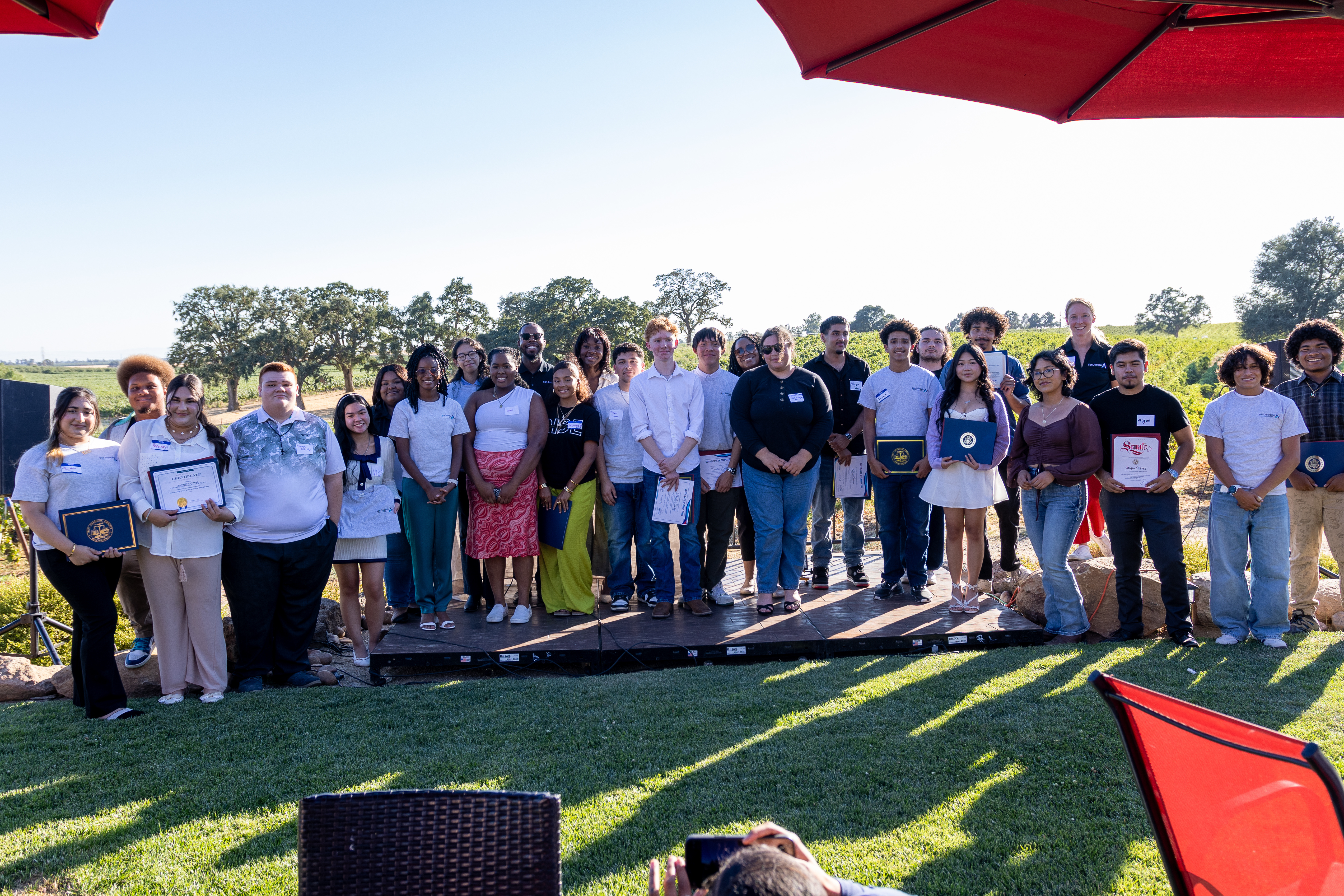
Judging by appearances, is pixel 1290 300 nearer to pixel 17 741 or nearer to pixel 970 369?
pixel 970 369

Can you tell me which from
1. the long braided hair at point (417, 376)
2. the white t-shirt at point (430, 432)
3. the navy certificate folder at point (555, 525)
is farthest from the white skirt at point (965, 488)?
the long braided hair at point (417, 376)

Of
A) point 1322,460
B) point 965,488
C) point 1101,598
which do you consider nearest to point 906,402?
point 965,488

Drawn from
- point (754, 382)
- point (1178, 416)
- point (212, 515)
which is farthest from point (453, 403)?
point (1178, 416)

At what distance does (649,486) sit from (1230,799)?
483 centimetres

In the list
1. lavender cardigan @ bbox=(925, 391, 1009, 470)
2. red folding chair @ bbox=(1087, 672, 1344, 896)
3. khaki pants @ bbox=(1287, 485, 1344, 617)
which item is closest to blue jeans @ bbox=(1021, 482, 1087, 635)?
lavender cardigan @ bbox=(925, 391, 1009, 470)

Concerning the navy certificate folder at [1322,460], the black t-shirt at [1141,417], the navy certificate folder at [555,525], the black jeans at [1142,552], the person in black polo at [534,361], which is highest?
the person in black polo at [534,361]

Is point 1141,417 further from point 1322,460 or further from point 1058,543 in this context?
point 1322,460

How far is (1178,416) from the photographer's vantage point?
219 inches

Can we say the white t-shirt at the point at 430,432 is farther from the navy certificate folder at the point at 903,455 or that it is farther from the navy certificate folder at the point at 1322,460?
the navy certificate folder at the point at 1322,460

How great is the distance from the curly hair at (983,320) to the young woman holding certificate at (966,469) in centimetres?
80

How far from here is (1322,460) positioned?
570 cm

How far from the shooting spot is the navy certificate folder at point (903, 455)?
6.36 metres

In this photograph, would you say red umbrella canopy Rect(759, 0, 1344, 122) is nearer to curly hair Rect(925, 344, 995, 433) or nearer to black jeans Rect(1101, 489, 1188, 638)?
curly hair Rect(925, 344, 995, 433)

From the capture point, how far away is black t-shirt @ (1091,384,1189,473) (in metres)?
5.55
